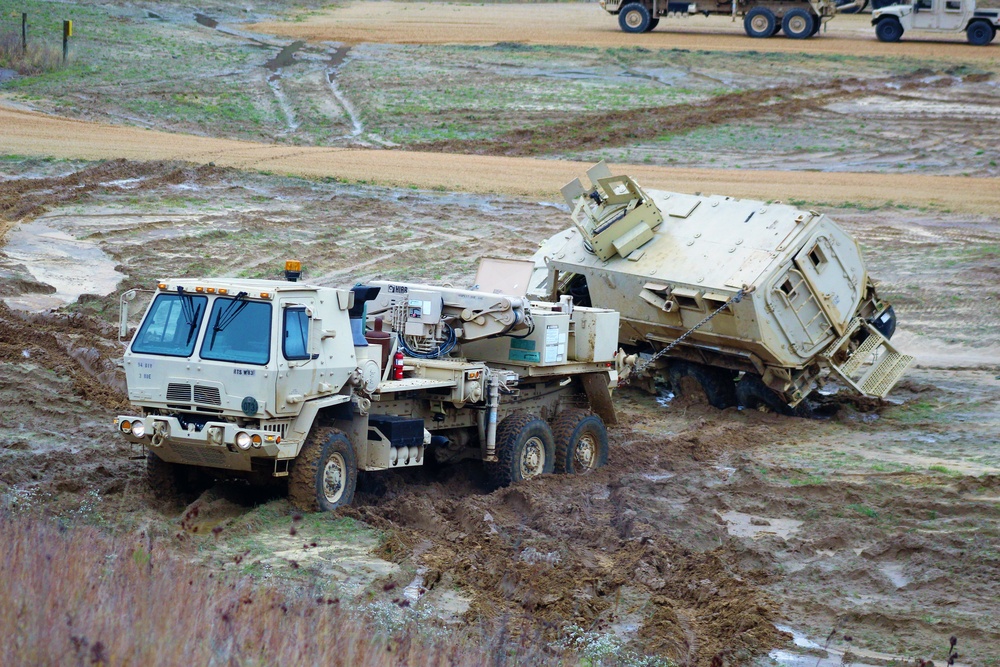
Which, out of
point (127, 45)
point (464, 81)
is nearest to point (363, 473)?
point (464, 81)

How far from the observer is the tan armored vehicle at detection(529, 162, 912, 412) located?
17375 mm

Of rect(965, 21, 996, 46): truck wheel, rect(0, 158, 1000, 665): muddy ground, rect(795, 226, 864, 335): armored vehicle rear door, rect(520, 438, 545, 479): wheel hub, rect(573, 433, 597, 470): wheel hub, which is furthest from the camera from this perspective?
rect(965, 21, 996, 46): truck wheel

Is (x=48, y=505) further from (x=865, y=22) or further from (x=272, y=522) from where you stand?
(x=865, y=22)

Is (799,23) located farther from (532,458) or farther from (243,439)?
(243,439)

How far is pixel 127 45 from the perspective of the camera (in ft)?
151

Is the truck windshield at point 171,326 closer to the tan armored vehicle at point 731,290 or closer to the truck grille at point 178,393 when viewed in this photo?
the truck grille at point 178,393

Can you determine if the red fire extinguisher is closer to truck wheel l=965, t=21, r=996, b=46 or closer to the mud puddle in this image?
the mud puddle

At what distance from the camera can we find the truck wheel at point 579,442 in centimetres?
1441

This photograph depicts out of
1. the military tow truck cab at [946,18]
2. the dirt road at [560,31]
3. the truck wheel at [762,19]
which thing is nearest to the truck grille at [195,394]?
the dirt road at [560,31]

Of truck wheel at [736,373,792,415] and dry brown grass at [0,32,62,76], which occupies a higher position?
dry brown grass at [0,32,62,76]

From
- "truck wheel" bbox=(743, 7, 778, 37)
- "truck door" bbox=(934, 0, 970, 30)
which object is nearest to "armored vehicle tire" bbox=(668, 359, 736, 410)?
"truck door" bbox=(934, 0, 970, 30)

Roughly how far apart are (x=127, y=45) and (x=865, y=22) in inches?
1236

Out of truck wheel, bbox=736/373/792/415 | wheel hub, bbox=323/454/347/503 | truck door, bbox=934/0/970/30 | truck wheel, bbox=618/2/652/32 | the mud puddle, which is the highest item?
truck door, bbox=934/0/970/30

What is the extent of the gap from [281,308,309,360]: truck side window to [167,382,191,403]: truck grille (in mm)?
833
